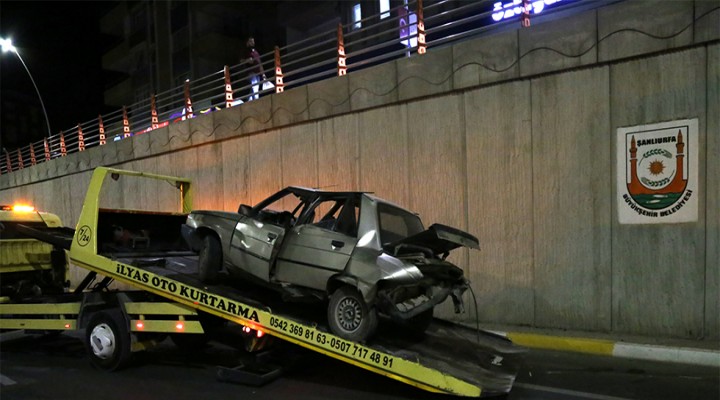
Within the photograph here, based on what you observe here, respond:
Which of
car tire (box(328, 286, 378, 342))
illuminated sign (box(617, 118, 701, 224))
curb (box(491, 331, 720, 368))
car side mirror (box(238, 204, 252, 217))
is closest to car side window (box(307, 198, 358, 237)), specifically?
car tire (box(328, 286, 378, 342))

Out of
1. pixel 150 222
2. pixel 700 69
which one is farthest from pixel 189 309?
pixel 700 69

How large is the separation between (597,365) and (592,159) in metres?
2.79

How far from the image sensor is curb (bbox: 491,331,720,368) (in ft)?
18.1

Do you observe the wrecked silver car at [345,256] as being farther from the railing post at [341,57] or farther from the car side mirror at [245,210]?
the railing post at [341,57]

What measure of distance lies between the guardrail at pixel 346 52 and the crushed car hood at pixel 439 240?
14.3 feet

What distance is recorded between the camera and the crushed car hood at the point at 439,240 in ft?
15.4

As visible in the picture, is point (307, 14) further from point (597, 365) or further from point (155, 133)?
point (597, 365)

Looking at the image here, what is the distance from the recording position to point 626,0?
6719 mm

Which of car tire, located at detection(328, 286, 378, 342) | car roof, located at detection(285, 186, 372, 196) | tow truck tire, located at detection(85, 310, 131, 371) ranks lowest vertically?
tow truck tire, located at detection(85, 310, 131, 371)

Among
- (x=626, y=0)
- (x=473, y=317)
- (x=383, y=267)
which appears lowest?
(x=473, y=317)

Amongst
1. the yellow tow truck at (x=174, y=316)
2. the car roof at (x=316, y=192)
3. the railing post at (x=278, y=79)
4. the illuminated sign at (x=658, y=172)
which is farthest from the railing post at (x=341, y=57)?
the illuminated sign at (x=658, y=172)

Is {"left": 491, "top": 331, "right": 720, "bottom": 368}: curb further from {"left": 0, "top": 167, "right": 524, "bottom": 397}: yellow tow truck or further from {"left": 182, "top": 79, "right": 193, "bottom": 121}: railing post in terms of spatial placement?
{"left": 182, "top": 79, "right": 193, "bottom": 121}: railing post

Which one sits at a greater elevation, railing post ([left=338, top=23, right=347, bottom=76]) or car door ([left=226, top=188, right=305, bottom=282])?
railing post ([left=338, top=23, right=347, bottom=76])

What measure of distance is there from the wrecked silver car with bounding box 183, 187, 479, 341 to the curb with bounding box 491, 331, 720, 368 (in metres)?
1.85
